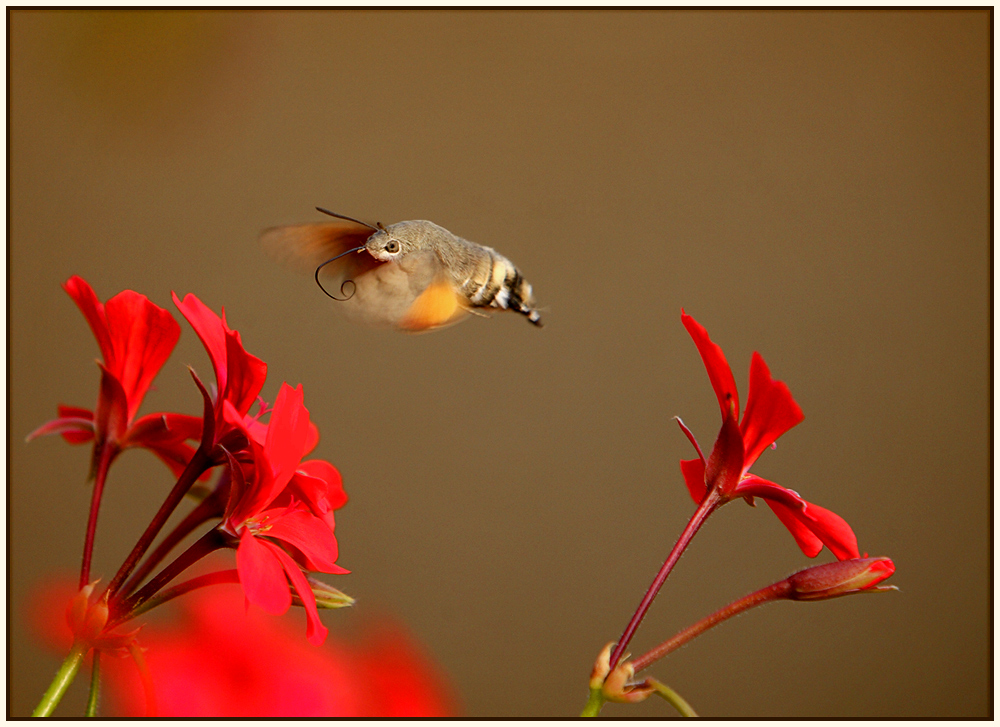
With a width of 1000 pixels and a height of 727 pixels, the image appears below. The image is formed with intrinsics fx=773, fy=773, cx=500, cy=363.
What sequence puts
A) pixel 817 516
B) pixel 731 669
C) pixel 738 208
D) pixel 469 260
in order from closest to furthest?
pixel 817 516, pixel 469 260, pixel 731 669, pixel 738 208

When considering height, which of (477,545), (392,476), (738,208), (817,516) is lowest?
(477,545)

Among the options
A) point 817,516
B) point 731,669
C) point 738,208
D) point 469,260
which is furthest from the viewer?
point 738,208

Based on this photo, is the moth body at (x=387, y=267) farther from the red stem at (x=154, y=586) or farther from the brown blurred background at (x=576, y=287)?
the brown blurred background at (x=576, y=287)

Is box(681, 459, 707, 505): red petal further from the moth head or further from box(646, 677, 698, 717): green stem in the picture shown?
the moth head

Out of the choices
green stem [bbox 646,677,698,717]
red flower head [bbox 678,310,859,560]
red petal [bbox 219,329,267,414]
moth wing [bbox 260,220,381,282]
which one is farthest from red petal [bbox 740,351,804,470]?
moth wing [bbox 260,220,381,282]

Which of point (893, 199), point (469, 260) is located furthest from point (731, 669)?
point (469, 260)

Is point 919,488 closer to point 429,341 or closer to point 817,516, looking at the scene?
point 429,341
